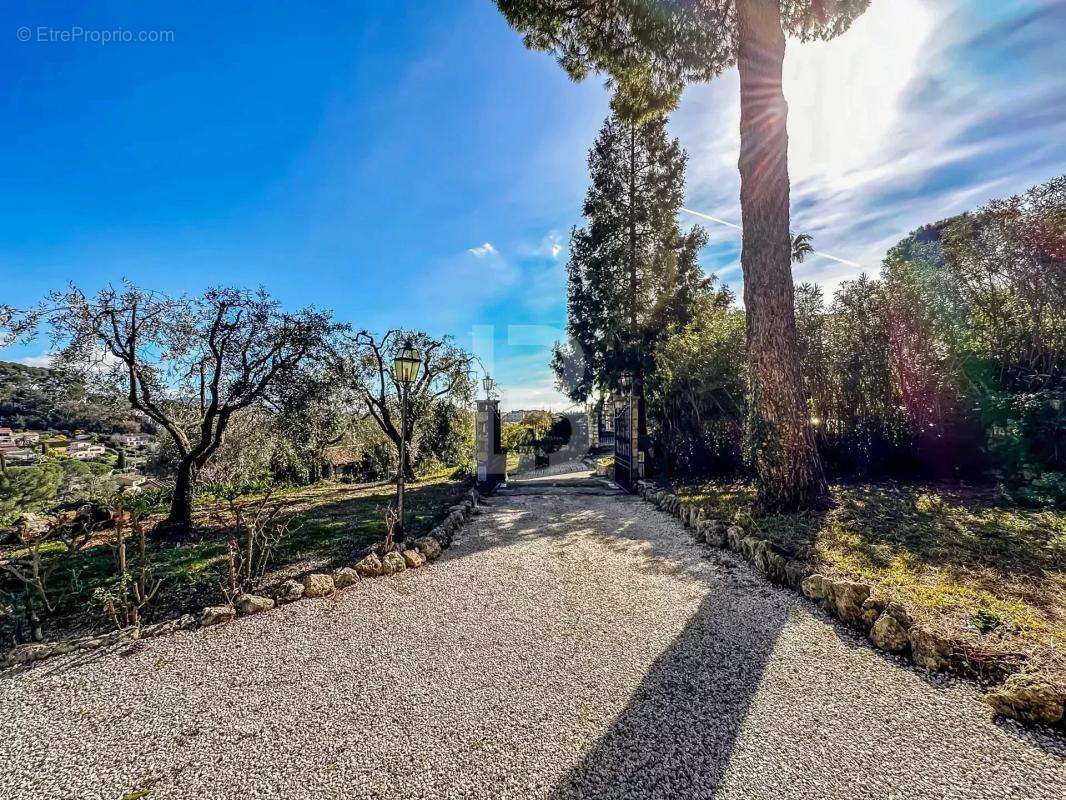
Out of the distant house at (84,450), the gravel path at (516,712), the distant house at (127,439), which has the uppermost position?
the distant house at (127,439)

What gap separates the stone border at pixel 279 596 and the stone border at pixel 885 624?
3.44m

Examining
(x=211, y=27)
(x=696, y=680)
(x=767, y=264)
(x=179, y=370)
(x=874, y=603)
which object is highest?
(x=211, y=27)

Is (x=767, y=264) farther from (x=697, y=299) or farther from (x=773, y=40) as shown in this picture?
(x=697, y=299)

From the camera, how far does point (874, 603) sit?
279 cm

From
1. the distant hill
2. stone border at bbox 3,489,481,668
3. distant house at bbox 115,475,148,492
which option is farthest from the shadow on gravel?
distant house at bbox 115,475,148,492

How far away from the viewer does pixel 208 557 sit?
14.8ft

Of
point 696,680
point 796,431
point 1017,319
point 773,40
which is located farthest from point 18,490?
point 1017,319

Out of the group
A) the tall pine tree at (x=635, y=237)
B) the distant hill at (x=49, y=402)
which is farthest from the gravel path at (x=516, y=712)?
the tall pine tree at (x=635, y=237)

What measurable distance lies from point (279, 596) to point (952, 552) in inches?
246

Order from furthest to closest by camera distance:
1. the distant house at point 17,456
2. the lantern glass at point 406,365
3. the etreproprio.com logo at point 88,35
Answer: the lantern glass at point 406,365 → the distant house at point 17,456 → the etreproprio.com logo at point 88,35

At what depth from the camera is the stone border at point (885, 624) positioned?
6.29 ft

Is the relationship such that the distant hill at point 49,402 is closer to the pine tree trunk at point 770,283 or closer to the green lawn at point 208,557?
the green lawn at point 208,557

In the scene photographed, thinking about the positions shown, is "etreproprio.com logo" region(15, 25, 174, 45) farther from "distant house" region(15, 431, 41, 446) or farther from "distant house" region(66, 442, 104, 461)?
"distant house" region(66, 442, 104, 461)

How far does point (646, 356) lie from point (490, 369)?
185 inches
